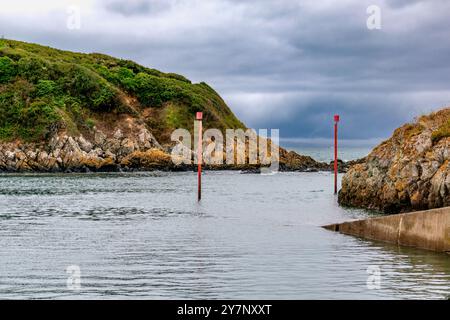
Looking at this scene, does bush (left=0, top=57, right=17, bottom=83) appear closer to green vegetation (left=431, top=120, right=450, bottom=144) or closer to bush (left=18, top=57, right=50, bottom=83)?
bush (left=18, top=57, right=50, bottom=83)

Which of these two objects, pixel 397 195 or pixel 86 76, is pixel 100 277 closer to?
pixel 397 195

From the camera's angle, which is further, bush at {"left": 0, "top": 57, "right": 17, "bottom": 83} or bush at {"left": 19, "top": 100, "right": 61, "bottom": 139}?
bush at {"left": 0, "top": 57, "right": 17, "bottom": 83}

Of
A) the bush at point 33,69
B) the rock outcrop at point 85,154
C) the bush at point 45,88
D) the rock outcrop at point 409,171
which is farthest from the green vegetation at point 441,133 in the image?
the bush at point 33,69

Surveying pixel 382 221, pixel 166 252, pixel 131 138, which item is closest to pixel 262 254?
pixel 166 252

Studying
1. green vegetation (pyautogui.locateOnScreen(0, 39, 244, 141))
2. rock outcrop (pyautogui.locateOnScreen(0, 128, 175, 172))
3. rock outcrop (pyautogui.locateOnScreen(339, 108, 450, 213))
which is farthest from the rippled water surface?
green vegetation (pyautogui.locateOnScreen(0, 39, 244, 141))

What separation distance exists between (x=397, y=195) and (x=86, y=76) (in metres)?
103

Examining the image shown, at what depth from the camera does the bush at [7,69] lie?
12319 cm

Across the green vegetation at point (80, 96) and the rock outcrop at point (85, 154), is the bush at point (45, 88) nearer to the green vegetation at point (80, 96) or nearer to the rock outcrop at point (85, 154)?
the green vegetation at point (80, 96)

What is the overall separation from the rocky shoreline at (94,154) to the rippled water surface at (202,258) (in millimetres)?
65532

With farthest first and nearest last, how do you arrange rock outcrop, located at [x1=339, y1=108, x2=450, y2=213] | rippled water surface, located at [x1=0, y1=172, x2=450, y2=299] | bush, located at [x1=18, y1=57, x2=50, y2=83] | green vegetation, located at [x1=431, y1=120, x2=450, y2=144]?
bush, located at [x1=18, y1=57, x2=50, y2=83]
green vegetation, located at [x1=431, y1=120, x2=450, y2=144]
rock outcrop, located at [x1=339, y1=108, x2=450, y2=213]
rippled water surface, located at [x1=0, y1=172, x2=450, y2=299]

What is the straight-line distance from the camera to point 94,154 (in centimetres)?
10712

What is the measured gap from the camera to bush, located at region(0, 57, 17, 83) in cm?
12319

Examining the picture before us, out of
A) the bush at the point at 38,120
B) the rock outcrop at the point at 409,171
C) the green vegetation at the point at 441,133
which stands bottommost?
the rock outcrop at the point at 409,171

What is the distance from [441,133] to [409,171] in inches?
93.7
